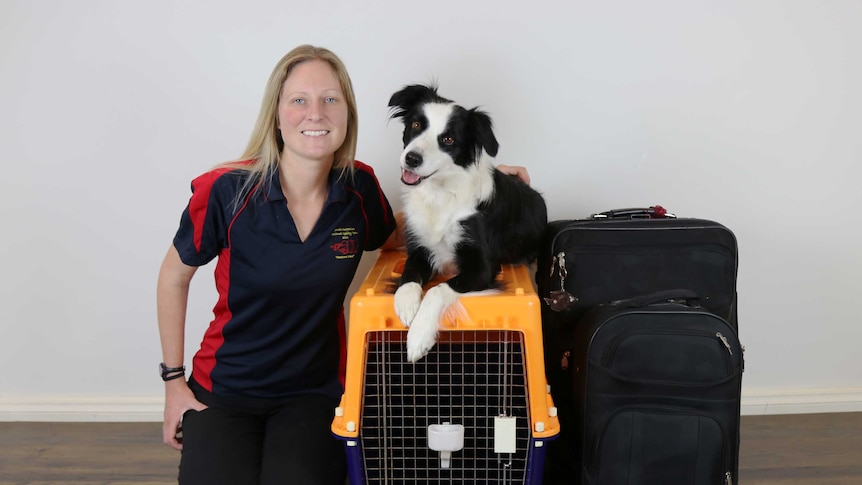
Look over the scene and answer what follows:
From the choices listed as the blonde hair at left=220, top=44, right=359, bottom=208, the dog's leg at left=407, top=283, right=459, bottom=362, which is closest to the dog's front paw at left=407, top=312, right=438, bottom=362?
the dog's leg at left=407, top=283, right=459, bottom=362

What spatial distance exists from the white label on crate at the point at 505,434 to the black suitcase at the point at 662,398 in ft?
0.67

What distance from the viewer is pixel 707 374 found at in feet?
4.53

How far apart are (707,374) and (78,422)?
203 centimetres

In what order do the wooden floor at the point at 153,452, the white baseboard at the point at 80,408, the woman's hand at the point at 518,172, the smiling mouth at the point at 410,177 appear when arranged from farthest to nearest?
the white baseboard at the point at 80,408 → the wooden floor at the point at 153,452 → the woman's hand at the point at 518,172 → the smiling mouth at the point at 410,177

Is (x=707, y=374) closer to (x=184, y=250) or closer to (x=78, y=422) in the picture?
(x=184, y=250)

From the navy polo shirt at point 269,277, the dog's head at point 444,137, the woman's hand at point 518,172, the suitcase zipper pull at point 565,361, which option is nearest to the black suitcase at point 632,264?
the suitcase zipper pull at point 565,361

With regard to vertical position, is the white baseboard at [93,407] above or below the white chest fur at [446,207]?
below

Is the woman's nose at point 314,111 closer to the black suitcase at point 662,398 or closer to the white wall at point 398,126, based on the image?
the white wall at point 398,126

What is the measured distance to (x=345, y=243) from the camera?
5.24 feet

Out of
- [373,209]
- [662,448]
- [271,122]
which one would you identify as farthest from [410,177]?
[662,448]

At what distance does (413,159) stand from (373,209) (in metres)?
0.27

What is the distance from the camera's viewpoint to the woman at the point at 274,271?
1.51 m

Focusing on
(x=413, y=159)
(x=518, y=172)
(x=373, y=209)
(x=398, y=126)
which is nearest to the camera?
(x=413, y=159)

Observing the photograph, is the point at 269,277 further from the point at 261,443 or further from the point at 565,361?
the point at 565,361
